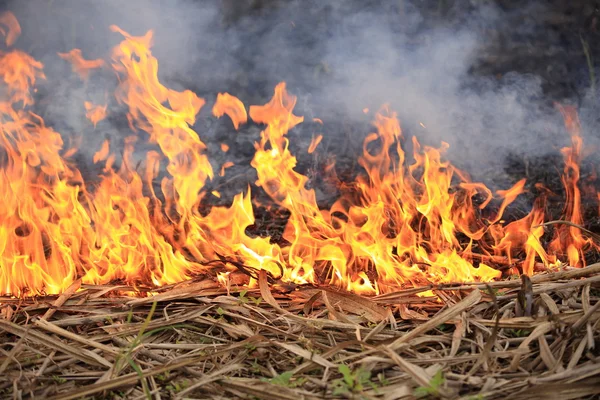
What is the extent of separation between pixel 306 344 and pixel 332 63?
393cm

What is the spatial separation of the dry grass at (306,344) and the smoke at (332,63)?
280cm

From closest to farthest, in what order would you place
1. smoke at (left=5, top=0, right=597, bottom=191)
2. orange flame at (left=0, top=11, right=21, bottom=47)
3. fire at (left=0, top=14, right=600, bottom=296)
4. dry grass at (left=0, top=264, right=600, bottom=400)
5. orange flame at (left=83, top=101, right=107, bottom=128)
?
dry grass at (left=0, top=264, right=600, bottom=400) < fire at (left=0, top=14, right=600, bottom=296) < orange flame at (left=83, top=101, right=107, bottom=128) < smoke at (left=5, top=0, right=597, bottom=191) < orange flame at (left=0, top=11, right=21, bottom=47)

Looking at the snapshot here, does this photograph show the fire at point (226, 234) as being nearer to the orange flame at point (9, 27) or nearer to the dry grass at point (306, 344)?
the dry grass at point (306, 344)

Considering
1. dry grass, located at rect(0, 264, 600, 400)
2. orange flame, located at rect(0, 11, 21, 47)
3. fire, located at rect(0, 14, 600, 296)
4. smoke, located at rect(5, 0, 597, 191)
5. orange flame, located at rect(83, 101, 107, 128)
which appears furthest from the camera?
orange flame, located at rect(0, 11, 21, 47)

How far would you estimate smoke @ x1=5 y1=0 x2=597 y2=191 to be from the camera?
5.13m

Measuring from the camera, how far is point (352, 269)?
3.07m

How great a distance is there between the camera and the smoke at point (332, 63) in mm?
5133

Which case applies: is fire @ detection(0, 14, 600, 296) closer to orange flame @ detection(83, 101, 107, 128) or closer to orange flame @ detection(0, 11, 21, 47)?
orange flame @ detection(83, 101, 107, 128)

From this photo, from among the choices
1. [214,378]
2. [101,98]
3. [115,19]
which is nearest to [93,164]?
[101,98]

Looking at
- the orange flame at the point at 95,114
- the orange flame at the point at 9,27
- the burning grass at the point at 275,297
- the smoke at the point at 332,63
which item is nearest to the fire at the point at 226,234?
the burning grass at the point at 275,297

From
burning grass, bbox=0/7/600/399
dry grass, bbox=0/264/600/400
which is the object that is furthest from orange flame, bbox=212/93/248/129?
dry grass, bbox=0/264/600/400

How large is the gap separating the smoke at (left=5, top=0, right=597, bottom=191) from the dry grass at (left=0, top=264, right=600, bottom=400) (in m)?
2.80

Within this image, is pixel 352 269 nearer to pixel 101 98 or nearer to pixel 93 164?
pixel 93 164

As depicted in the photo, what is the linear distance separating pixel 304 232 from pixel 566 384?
160 centimetres
